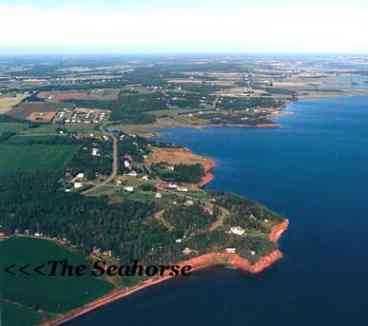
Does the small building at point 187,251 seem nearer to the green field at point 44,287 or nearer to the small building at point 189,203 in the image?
the green field at point 44,287

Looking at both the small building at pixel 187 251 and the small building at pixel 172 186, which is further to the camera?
the small building at pixel 172 186

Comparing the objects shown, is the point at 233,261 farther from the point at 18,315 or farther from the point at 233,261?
the point at 18,315

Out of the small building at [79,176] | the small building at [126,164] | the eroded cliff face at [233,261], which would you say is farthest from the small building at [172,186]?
the eroded cliff face at [233,261]

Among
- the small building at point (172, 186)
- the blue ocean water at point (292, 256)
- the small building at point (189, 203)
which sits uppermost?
the small building at point (189, 203)

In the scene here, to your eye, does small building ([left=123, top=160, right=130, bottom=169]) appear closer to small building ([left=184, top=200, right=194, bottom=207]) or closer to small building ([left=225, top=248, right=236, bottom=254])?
small building ([left=184, top=200, right=194, bottom=207])

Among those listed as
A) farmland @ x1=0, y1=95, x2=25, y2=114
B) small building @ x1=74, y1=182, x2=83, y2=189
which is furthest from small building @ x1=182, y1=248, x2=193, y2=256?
farmland @ x1=0, y1=95, x2=25, y2=114

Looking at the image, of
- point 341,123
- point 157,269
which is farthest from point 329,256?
point 341,123

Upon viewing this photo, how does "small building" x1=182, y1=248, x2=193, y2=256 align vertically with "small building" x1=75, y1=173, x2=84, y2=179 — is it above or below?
below
